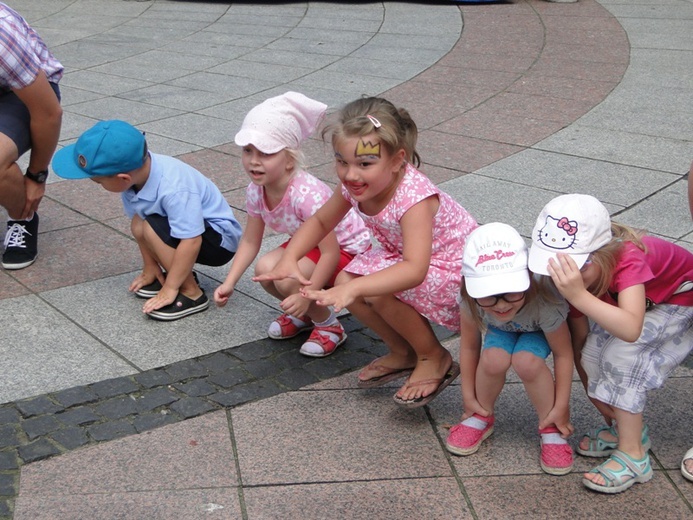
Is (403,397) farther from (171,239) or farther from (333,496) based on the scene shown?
(171,239)

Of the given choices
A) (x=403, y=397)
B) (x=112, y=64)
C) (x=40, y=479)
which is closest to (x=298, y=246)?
(x=403, y=397)

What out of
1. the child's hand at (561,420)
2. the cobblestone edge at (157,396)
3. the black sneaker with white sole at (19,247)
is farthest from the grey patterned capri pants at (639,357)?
the black sneaker with white sole at (19,247)

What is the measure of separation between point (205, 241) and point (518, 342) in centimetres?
173

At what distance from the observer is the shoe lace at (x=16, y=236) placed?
4855 millimetres

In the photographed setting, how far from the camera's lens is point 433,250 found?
11.6 ft

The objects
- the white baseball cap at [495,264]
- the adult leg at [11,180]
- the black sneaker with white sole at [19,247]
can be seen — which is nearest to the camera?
the white baseball cap at [495,264]

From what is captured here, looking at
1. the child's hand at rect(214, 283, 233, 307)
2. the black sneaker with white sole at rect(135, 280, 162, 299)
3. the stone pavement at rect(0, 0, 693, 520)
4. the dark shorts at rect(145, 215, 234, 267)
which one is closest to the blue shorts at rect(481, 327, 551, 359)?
the stone pavement at rect(0, 0, 693, 520)

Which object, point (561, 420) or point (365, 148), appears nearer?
point (561, 420)

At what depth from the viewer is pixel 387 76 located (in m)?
8.41

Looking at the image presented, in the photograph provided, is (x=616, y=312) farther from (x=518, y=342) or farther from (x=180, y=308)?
(x=180, y=308)

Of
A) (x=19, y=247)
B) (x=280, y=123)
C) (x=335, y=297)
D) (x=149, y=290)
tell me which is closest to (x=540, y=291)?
(x=335, y=297)

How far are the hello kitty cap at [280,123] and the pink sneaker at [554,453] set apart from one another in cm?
153

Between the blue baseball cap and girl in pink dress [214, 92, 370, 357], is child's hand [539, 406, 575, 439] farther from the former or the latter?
the blue baseball cap

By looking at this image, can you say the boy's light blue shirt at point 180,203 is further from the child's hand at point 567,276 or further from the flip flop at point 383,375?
the child's hand at point 567,276
